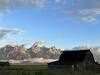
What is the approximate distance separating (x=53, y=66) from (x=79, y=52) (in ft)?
28.7

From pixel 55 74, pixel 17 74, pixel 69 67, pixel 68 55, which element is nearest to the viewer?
pixel 17 74

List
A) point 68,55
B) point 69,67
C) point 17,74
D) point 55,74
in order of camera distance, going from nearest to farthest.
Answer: point 17,74, point 55,74, point 69,67, point 68,55

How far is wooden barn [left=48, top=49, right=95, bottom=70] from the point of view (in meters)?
94.1

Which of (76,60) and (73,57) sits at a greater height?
(73,57)

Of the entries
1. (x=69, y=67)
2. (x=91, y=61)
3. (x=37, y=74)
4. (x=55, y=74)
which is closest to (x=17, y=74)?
(x=37, y=74)

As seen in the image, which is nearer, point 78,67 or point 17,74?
point 17,74

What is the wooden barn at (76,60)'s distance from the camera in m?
94.1

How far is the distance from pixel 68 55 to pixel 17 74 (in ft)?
185

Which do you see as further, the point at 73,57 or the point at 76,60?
the point at 73,57

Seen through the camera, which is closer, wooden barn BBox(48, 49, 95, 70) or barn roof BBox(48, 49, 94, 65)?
wooden barn BBox(48, 49, 95, 70)

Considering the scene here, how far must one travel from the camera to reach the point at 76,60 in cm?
9588

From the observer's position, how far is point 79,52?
97875mm

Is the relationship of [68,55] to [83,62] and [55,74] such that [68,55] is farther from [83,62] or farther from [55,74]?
[55,74]

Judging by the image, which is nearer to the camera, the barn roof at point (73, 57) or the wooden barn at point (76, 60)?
the wooden barn at point (76, 60)
